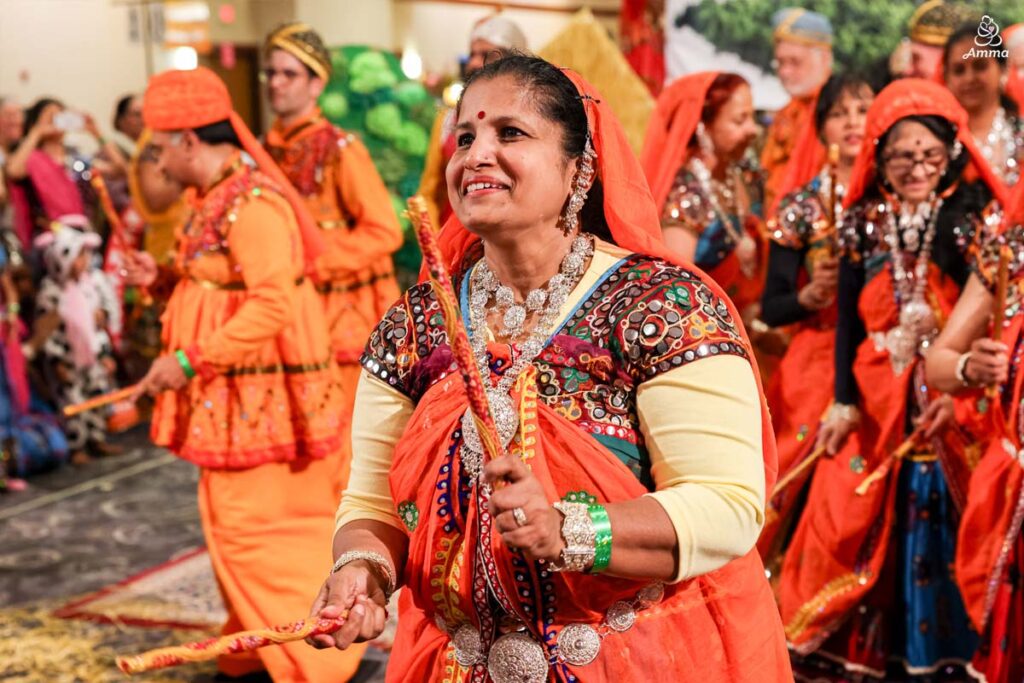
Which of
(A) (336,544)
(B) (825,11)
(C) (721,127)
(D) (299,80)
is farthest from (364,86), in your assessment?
(A) (336,544)

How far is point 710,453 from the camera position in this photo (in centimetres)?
173

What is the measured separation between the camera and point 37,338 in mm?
7051

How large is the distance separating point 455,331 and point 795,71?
4952 millimetres

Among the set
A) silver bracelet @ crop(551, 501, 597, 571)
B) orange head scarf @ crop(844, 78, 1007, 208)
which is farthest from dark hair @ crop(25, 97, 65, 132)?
silver bracelet @ crop(551, 501, 597, 571)

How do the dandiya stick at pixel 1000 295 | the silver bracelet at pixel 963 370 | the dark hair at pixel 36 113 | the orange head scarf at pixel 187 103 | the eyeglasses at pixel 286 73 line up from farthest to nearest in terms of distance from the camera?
1. the dark hair at pixel 36 113
2. the eyeglasses at pixel 286 73
3. the orange head scarf at pixel 187 103
4. the silver bracelet at pixel 963 370
5. the dandiya stick at pixel 1000 295

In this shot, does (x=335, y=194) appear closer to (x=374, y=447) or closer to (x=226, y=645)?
(x=374, y=447)

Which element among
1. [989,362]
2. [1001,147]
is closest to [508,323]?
[989,362]

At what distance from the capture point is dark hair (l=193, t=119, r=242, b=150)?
3.75 metres

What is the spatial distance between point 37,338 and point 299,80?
8.95ft

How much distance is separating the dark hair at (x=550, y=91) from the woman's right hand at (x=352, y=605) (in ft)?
2.28

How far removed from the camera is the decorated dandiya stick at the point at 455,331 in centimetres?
156

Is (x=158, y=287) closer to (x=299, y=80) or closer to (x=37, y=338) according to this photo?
(x=299, y=80)

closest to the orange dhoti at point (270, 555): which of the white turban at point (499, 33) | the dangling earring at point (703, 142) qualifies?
the dangling earring at point (703, 142)

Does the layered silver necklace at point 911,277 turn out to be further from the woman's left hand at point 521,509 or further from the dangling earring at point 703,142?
the woman's left hand at point 521,509
